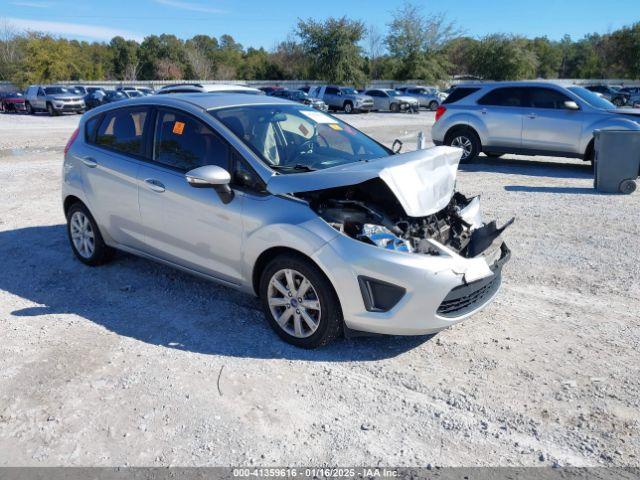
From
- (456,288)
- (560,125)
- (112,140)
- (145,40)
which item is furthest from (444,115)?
(145,40)

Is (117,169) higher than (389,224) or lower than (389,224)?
higher

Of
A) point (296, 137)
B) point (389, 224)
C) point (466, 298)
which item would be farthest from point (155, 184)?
point (466, 298)

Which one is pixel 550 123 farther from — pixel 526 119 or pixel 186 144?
pixel 186 144

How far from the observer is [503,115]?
1228cm

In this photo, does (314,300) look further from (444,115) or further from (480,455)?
(444,115)

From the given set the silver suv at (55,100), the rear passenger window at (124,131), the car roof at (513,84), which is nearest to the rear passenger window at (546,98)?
the car roof at (513,84)

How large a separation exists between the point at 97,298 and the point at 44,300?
482 millimetres

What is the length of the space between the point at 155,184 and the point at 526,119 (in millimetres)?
9404

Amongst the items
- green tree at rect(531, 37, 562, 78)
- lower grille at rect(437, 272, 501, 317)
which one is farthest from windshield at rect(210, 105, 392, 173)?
green tree at rect(531, 37, 562, 78)

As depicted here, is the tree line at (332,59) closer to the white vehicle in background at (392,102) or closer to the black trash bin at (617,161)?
the white vehicle in background at (392,102)

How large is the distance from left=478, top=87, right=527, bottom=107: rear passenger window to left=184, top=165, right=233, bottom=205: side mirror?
970cm

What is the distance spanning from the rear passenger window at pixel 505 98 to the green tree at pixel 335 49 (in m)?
46.3

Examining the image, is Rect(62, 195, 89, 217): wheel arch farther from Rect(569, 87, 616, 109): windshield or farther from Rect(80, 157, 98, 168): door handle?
Rect(569, 87, 616, 109): windshield

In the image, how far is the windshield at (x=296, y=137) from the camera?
458 cm
